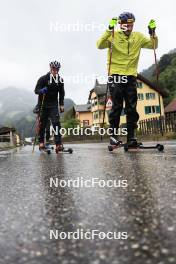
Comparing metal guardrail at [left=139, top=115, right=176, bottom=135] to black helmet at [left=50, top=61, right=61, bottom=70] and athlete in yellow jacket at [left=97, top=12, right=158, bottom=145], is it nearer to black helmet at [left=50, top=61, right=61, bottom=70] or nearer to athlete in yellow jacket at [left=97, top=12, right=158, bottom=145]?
black helmet at [left=50, top=61, right=61, bottom=70]

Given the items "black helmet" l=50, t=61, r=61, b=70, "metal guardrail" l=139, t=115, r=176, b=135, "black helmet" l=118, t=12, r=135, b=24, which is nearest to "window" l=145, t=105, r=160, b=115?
"metal guardrail" l=139, t=115, r=176, b=135

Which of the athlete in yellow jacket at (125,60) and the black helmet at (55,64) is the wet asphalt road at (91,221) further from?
the black helmet at (55,64)

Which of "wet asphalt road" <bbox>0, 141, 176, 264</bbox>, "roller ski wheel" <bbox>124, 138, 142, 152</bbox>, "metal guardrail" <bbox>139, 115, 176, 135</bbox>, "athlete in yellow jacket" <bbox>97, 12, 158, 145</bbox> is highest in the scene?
"athlete in yellow jacket" <bbox>97, 12, 158, 145</bbox>

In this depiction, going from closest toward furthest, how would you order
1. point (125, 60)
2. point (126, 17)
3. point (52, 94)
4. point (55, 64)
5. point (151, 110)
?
point (126, 17)
point (125, 60)
point (55, 64)
point (52, 94)
point (151, 110)

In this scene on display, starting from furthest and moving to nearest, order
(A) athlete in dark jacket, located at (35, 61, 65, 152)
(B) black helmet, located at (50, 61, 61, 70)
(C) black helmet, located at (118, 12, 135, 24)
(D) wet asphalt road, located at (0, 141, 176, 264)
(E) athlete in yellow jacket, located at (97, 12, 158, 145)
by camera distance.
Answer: (A) athlete in dark jacket, located at (35, 61, 65, 152) < (B) black helmet, located at (50, 61, 61, 70) < (E) athlete in yellow jacket, located at (97, 12, 158, 145) < (C) black helmet, located at (118, 12, 135, 24) < (D) wet asphalt road, located at (0, 141, 176, 264)

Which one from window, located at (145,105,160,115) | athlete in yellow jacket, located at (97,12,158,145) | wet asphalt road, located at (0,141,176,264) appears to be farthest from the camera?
window, located at (145,105,160,115)

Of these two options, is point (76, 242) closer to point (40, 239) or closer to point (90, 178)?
point (40, 239)

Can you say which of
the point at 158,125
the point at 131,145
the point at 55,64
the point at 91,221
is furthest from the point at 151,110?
the point at 91,221

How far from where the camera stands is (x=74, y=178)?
340 cm

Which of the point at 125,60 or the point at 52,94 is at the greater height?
the point at 125,60

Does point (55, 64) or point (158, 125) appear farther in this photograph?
point (158, 125)

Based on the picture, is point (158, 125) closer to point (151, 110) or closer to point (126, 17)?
point (126, 17)

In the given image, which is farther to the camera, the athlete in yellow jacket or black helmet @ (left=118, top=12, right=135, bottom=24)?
the athlete in yellow jacket

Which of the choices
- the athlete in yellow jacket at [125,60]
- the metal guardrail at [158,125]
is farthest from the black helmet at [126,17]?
the metal guardrail at [158,125]
